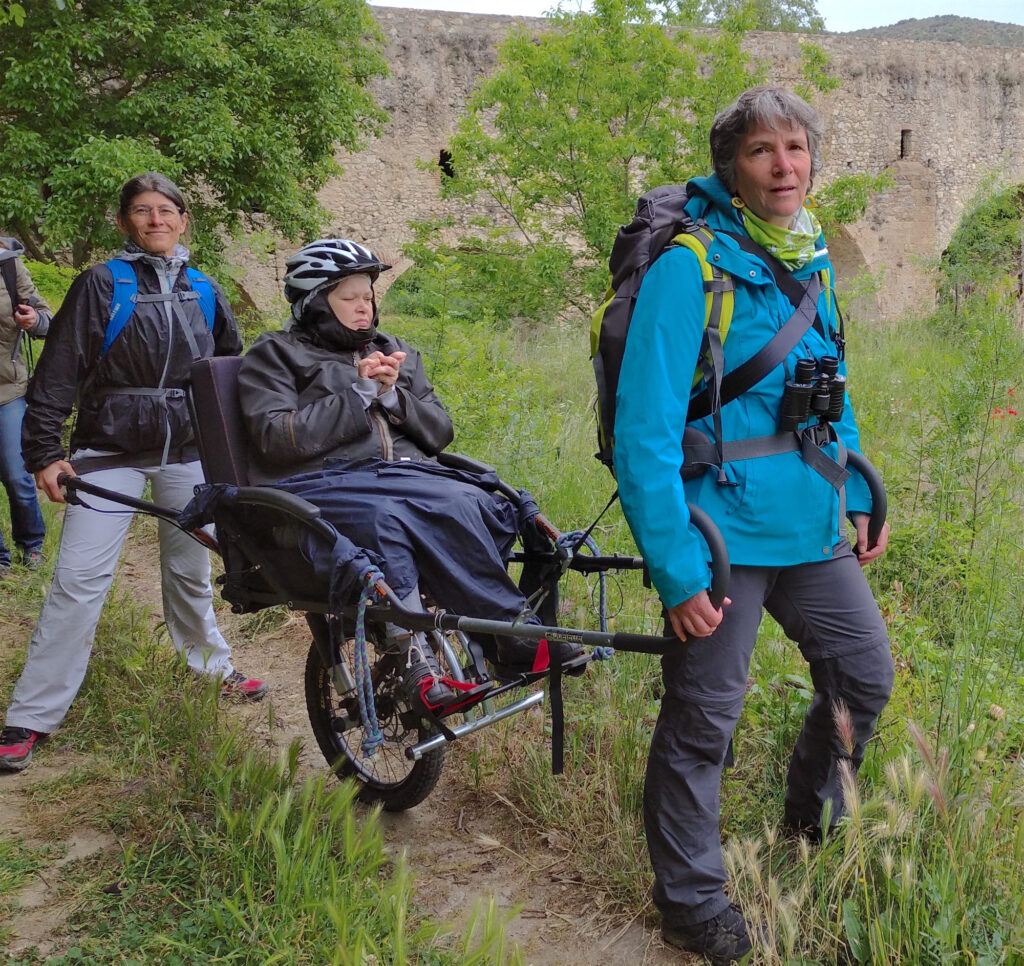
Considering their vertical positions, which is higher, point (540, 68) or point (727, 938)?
point (540, 68)

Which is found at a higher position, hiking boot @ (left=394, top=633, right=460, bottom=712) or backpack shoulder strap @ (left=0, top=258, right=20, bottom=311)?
backpack shoulder strap @ (left=0, top=258, right=20, bottom=311)

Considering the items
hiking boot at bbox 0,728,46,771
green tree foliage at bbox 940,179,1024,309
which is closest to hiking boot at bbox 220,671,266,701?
hiking boot at bbox 0,728,46,771

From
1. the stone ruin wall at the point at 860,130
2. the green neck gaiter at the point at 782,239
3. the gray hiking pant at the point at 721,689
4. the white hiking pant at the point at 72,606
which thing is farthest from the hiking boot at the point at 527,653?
the stone ruin wall at the point at 860,130

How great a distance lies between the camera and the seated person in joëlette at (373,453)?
266 cm

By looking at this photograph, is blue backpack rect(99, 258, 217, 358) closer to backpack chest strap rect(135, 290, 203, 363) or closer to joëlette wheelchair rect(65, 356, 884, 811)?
backpack chest strap rect(135, 290, 203, 363)

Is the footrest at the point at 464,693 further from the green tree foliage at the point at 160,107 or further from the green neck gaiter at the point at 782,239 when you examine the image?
the green tree foliage at the point at 160,107

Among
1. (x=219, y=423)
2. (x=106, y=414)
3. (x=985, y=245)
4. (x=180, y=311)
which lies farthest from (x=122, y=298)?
(x=985, y=245)

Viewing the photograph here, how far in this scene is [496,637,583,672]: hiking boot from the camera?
281 centimetres

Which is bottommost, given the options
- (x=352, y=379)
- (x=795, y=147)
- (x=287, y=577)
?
(x=287, y=577)

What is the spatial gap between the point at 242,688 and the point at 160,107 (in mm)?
8584

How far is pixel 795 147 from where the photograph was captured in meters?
2.39

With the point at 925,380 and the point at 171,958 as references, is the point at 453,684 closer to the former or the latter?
the point at 171,958

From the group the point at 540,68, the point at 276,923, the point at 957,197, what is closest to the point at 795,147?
the point at 276,923

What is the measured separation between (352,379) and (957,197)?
2827cm
